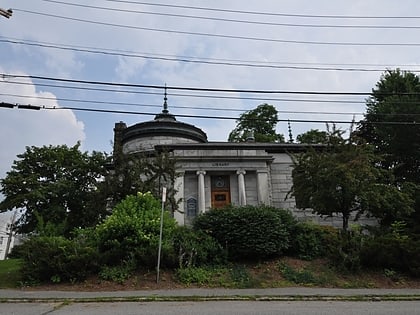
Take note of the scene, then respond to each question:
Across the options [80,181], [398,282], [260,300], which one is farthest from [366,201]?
[80,181]

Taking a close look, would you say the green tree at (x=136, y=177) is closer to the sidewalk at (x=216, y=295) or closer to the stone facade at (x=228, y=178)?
the stone facade at (x=228, y=178)

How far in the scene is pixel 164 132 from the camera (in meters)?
29.3

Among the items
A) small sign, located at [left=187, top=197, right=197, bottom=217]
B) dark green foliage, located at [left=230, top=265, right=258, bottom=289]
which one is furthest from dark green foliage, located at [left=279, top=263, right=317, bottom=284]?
small sign, located at [left=187, top=197, right=197, bottom=217]

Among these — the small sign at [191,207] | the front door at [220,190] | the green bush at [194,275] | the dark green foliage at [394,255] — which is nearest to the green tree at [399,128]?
the front door at [220,190]

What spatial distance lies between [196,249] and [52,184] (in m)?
15.1

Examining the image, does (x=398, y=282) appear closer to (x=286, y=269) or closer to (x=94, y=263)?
(x=286, y=269)

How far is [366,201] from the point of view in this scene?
16.2m

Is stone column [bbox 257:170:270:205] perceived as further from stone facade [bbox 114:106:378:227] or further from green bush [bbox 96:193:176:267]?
green bush [bbox 96:193:176:267]

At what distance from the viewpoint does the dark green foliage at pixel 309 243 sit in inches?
573

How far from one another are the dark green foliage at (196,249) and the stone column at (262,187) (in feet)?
36.9

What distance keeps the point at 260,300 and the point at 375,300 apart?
3074 mm

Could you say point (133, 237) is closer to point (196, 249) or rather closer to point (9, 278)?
point (196, 249)

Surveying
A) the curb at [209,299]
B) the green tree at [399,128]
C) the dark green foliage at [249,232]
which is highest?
the green tree at [399,128]
